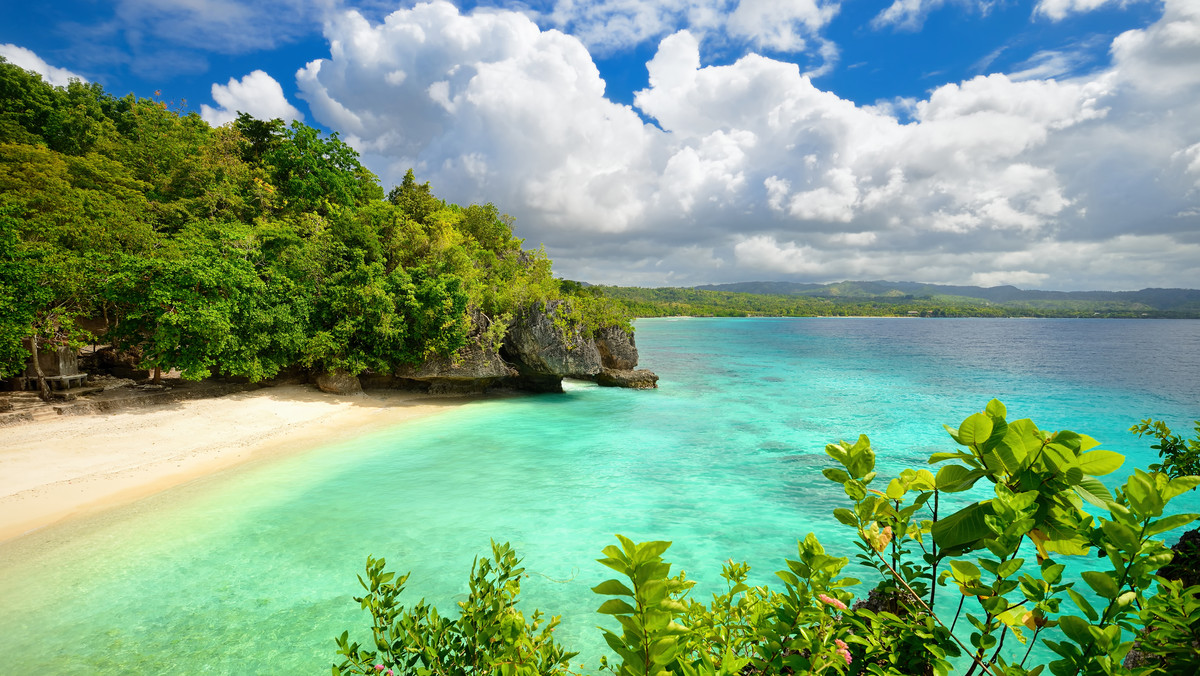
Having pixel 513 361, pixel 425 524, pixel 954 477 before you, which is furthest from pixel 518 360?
pixel 954 477

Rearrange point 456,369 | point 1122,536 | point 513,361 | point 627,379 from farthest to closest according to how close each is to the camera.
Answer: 1. point 627,379
2. point 513,361
3. point 456,369
4. point 1122,536

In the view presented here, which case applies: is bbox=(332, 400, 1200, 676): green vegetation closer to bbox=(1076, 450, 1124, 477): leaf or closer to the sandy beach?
bbox=(1076, 450, 1124, 477): leaf

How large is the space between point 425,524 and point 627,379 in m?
20.6

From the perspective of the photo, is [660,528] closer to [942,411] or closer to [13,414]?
[13,414]

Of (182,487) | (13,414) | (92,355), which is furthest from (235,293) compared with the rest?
(182,487)

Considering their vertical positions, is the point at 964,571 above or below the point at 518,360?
above

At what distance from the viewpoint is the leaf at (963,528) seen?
5.68 ft

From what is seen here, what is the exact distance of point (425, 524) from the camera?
1038cm

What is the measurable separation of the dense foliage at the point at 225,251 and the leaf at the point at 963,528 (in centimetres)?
2128

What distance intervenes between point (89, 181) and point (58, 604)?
25540 mm

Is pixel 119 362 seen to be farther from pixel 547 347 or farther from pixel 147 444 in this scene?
pixel 547 347

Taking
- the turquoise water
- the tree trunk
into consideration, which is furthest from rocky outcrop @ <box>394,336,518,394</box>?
the tree trunk

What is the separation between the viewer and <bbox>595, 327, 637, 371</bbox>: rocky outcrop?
102 feet

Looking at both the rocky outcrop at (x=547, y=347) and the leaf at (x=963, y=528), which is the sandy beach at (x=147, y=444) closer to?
the rocky outcrop at (x=547, y=347)
